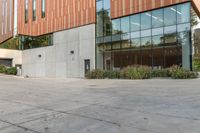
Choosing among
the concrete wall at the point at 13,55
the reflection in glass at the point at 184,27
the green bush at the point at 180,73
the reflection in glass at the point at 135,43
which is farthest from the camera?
the concrete wall at the point at 13,55

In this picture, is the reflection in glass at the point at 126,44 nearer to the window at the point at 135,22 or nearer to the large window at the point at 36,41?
the window at the point at 135,22

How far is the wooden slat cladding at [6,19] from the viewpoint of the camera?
4380cm

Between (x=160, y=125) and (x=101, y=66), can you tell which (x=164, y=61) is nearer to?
(x=101, y=66)

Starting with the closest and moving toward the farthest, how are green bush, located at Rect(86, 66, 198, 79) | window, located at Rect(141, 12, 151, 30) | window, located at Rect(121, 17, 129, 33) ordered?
green bush, located at Rect(86, 66, 198, 79) → window, located at Rect(141, 12, 151, 30) → window, located at Rect(121, 17, 129, 33)

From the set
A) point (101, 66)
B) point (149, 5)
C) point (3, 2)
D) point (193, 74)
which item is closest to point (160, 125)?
point (193, 74)

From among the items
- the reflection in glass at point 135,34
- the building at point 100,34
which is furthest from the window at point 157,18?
the reflection in glass at point 135,34

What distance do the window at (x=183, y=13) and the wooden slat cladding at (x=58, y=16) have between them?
10297mm

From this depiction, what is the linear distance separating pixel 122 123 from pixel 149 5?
64.9 feet

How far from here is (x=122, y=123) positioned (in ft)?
19.7

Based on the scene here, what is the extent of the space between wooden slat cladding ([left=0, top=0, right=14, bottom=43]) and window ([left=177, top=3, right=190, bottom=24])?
101ft

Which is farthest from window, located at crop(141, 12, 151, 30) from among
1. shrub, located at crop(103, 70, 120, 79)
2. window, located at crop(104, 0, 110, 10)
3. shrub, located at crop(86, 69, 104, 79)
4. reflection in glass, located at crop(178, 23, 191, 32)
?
shrub, located at crop(86, 69, 104, 79)

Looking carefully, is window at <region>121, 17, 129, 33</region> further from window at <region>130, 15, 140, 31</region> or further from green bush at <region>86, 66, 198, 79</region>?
green bush at <region>86, 66, 198, 79</region>

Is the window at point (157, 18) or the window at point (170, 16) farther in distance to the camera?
the window at point (157, 18)

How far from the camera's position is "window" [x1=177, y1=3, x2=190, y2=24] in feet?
70.9
